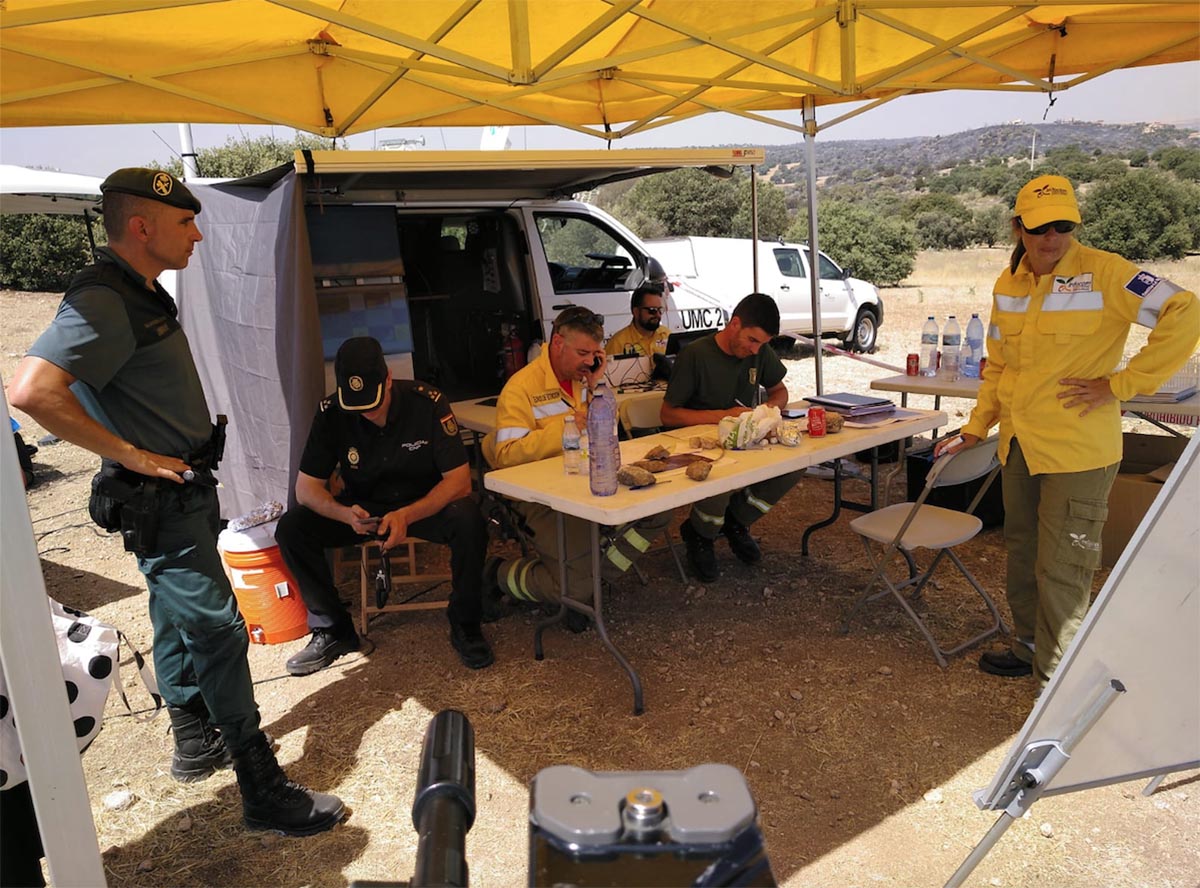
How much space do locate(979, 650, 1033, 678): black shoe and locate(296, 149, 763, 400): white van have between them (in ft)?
9.98

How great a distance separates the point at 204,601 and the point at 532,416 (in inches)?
67.3

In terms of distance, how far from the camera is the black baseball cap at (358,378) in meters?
3.44

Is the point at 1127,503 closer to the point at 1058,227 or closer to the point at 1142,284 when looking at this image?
the point at 1142,284

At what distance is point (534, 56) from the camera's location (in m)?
5.12

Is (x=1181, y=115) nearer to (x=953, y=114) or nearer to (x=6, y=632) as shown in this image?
A: (x=953, y=114)

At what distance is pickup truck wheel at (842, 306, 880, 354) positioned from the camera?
12.2 meters

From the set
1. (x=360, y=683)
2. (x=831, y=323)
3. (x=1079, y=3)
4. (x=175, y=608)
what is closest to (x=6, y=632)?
(x=175, y=608)

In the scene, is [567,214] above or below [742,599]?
above

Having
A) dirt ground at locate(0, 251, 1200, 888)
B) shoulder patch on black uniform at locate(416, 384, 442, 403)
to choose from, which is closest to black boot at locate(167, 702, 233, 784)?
dirt ground at locate(0, 251, 1200, 888)

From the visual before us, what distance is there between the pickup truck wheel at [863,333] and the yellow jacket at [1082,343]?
9302mm

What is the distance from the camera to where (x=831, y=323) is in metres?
11.7

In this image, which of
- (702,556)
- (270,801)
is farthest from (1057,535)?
(270,801)

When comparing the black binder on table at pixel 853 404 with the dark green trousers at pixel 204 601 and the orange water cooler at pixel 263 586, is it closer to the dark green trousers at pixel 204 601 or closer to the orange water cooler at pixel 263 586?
the orange water cooler at pixel 263 586

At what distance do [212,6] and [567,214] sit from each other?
11.4ft
